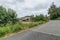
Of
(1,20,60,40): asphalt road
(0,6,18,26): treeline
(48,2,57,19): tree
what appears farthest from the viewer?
(48,2,57,19): tree

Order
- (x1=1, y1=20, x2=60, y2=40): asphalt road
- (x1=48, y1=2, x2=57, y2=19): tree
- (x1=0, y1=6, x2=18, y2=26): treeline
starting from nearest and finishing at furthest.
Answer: (x1=1, y1=20, x2=60, y2=40): asphalt road, (x1=0, y1=6, x2=18, y2=26): treeline, (x1=48, y1=2, x2=57, y2=19): tree

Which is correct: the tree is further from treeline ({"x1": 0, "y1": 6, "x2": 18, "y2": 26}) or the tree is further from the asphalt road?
the asphalt road

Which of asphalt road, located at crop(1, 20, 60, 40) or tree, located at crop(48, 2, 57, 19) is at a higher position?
asphalt road, located at crop(1, 20, 60, 40)

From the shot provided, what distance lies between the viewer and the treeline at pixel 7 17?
25.1 meters

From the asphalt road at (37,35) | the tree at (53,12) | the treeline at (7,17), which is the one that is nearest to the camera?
the asphalt road at (37,35)

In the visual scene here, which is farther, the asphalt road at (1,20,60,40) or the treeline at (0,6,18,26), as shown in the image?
the treeline at (0,6,18,26)

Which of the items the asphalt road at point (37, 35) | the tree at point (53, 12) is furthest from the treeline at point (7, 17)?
the tree at point (53, 12)

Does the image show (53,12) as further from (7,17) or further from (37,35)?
(37,35)

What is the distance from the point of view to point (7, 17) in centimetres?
2669

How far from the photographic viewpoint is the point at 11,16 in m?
28.9

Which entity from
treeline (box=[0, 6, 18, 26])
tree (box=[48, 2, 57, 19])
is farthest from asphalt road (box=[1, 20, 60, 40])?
tree (box=[48, 2, 57, 19])

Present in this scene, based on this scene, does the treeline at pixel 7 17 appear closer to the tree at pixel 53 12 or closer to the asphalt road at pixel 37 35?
the asphalt road at pixel 37 35

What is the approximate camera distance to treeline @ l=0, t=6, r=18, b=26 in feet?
82.4

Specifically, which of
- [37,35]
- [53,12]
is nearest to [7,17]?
[37,35]
